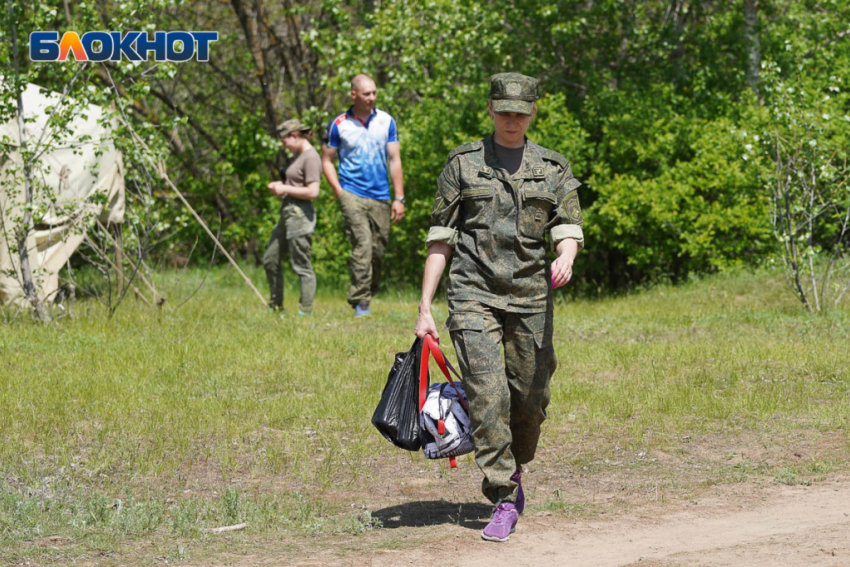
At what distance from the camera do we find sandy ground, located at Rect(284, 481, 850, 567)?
4836mm

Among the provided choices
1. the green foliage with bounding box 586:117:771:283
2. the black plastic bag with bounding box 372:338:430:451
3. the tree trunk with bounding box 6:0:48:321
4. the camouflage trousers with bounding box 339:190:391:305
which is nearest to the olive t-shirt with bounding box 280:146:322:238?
the camouflage trousers with bounding box 339:190:391:305

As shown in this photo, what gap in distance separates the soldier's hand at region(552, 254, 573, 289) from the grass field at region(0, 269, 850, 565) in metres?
1.51

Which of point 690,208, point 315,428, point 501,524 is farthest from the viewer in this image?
point 690,208

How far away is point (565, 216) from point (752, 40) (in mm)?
10471

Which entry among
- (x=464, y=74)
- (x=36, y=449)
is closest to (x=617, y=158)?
(x=464, y=74)

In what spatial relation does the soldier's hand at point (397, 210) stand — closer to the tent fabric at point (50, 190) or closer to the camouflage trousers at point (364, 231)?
the camouflage trousers at point (364, 231)

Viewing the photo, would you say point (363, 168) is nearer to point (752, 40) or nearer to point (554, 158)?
point (554, 158)

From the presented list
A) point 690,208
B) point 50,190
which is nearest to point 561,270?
point 50,190

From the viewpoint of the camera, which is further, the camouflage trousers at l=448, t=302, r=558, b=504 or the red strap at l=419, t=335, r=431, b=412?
the red strap at l=419, t=335, r=431, b=412

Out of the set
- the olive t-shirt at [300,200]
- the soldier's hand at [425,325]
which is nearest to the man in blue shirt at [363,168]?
the olive t-shirt at [300,200]

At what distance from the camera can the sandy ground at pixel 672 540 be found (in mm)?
4836

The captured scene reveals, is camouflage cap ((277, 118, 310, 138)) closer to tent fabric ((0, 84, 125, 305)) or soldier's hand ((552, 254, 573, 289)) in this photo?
tent fabric ((0, 84, 125, 305))

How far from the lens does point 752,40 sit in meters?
14.5

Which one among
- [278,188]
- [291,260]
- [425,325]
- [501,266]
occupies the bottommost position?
[291,260]
